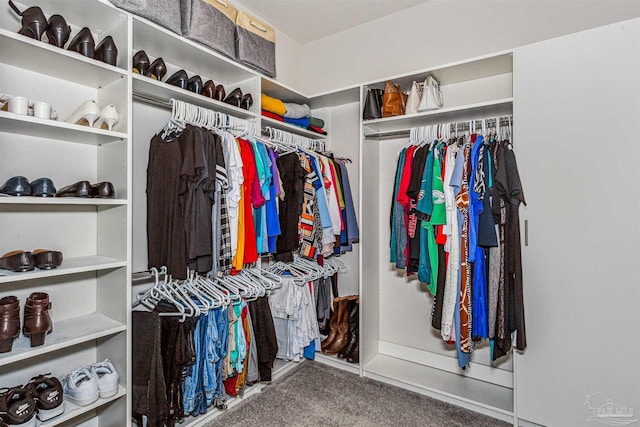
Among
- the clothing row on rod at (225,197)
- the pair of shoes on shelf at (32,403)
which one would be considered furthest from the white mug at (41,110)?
the pair of shoes on shelf at (32,403)

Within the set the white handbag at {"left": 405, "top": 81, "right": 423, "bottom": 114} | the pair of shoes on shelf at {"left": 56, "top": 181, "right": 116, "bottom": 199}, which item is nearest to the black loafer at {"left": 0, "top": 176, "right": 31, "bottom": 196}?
the pair of shoes on shelf at {"left": 56, "top": 181, "right": 116, "bottom": 199}

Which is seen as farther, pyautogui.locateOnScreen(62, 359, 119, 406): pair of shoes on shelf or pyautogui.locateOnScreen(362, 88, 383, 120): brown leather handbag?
pyautogui.locateOnScreen(362, 88, 383, 120): brown leather handbag

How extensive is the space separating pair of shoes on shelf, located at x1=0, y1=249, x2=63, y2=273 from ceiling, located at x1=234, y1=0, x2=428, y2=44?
2.19 metres

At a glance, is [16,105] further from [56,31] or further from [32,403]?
[32,403]

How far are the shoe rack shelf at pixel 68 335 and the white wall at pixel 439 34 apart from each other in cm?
241

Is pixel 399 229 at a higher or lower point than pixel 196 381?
higher

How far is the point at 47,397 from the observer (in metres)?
1.38

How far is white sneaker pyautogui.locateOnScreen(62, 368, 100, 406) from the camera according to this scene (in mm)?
1486

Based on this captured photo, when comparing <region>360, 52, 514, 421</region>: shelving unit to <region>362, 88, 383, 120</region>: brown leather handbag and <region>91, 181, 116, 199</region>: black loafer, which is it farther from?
<region>91, 181, 116, 199</region>: black loafer

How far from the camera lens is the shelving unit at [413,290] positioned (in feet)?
7.11

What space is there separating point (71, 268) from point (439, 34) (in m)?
2.70

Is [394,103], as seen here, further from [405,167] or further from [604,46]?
[604,46]

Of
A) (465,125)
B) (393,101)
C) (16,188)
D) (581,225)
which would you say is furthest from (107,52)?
(581,225)

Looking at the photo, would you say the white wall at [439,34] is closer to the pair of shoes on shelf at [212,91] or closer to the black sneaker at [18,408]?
the pair of shoes on shelf at [212,91]
